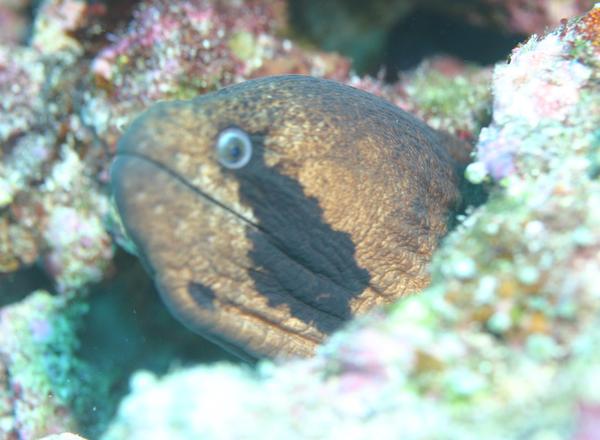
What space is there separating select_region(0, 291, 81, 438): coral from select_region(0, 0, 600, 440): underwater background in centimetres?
1

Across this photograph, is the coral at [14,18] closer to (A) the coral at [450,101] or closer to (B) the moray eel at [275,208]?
(A) the coral at [450,101]

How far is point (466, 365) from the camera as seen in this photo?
145cm

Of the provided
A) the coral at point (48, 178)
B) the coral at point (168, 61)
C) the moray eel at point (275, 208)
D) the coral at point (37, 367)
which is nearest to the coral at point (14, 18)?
the coral at point (48, 178)

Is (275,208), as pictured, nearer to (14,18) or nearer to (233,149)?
(233,149)

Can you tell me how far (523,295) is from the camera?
153 centimetres

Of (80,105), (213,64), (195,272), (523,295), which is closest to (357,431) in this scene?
(523,295)

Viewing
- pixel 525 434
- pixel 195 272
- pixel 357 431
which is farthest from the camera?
pixel 195 272

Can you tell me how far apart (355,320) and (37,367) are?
127 inches

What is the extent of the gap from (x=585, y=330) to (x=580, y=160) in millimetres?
721

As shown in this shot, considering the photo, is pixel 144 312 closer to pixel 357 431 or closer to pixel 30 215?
pixel 30 215

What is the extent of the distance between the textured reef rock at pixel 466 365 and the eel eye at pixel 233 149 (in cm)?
100

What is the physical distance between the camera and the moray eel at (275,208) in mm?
2336

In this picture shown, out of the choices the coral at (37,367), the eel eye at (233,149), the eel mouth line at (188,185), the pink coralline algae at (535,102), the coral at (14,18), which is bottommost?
the coral at (37,367)

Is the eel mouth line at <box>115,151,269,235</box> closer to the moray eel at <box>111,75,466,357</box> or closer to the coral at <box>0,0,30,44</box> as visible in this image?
the moray eel at <box>111,75,466,357</box>
